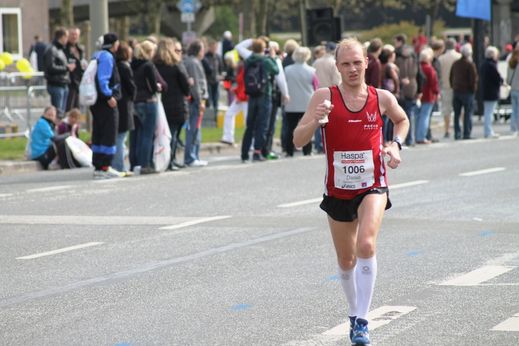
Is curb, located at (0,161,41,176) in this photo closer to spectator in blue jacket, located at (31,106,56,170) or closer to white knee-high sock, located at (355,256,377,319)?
spectator in blue jacket, located at (31,106,56,170)

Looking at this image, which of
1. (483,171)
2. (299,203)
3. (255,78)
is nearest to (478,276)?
(299,203)

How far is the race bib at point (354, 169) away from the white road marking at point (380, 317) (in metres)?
0.82

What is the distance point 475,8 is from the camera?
34531 mm

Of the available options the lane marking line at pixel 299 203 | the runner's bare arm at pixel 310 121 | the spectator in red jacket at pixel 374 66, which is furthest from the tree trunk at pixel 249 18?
the runner's bare arm at pixel 310 121

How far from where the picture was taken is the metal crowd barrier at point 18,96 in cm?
2456

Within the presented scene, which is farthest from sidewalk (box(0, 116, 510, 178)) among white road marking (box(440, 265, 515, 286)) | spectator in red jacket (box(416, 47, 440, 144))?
white road marking (box(440, 265, 515, 286))

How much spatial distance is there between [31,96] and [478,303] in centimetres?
1673

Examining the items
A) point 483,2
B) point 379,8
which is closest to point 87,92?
point 483,2

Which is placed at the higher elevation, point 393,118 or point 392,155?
point 393,118

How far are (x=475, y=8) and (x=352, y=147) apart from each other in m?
27.3

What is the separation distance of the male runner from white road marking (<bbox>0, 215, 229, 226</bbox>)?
19.6 feet

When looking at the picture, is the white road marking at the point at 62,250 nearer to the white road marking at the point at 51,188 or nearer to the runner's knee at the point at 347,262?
the runner's knee at the point at 347,262

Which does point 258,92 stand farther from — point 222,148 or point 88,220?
point 88,220

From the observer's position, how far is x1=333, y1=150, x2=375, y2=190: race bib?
25.9ft
